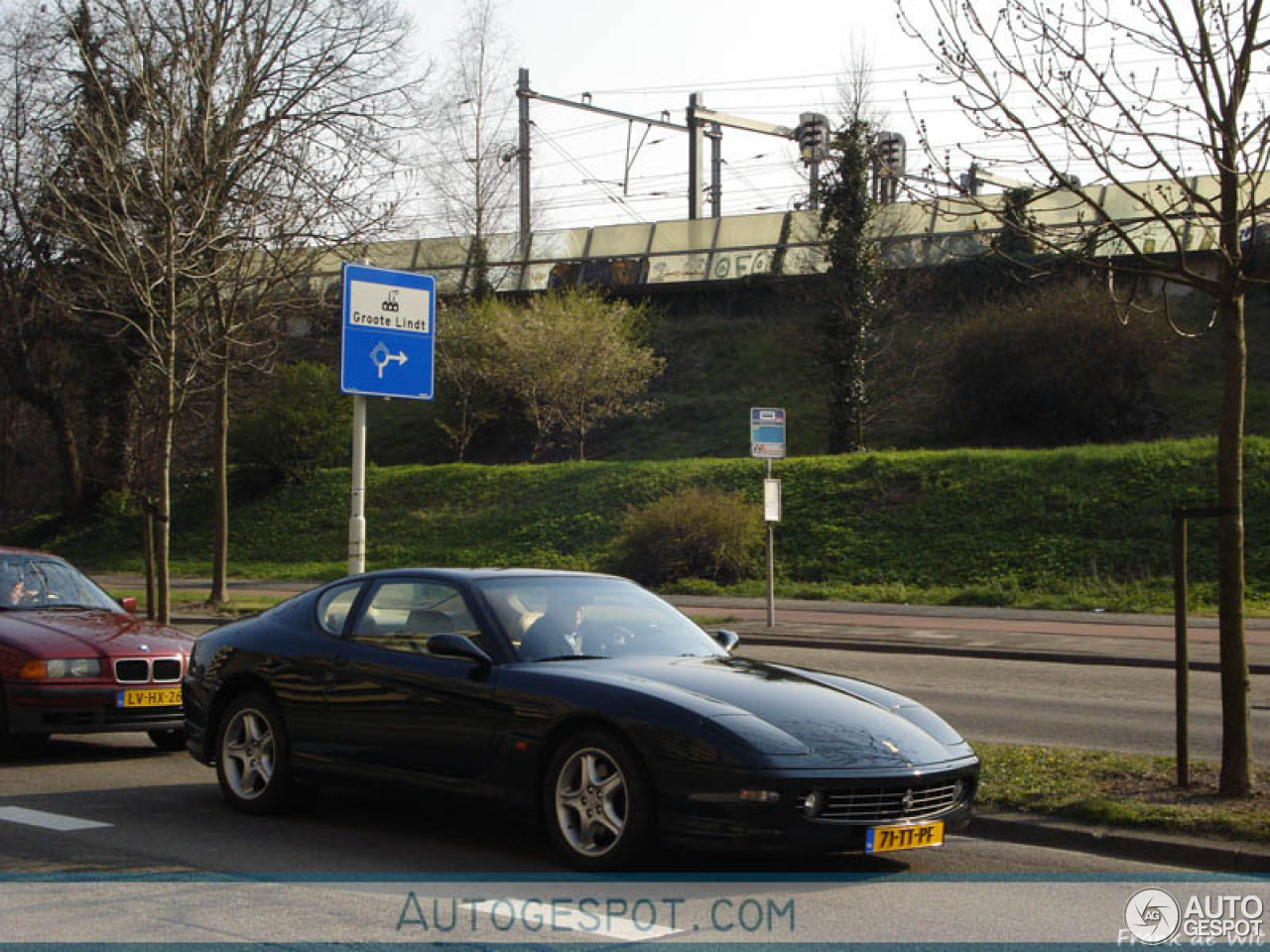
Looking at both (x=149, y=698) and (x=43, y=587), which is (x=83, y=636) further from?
(x=43, y=587)

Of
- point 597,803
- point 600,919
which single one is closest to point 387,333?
point 597,803

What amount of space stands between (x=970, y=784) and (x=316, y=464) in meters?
36.9

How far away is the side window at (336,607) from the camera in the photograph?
8.13m

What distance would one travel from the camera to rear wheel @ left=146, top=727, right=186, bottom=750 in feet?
35.1

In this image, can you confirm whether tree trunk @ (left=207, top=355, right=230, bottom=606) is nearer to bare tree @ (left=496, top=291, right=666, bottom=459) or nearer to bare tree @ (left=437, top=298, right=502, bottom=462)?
bare tree @ (left=496, top=291, right=666, bottom=459)

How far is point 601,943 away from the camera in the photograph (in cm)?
547

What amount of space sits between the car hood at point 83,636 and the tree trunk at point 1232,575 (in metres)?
7.02

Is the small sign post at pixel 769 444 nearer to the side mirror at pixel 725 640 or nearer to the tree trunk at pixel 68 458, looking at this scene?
the side mirror at pixel 725 640

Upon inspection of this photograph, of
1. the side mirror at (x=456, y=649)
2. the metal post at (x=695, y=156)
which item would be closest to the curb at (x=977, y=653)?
the side mirror at (x=456, y=649)

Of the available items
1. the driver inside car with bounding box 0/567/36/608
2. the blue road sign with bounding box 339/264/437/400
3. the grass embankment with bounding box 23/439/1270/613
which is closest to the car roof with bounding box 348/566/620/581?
the driver inside car with bounding box 0/567/36/608

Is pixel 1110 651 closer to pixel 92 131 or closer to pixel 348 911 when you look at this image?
pixel 348 911

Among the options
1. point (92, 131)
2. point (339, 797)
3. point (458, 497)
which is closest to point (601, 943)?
point (339, 797)

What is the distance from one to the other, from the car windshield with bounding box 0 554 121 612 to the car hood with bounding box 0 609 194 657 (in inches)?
6.6

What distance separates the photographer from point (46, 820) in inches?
312
